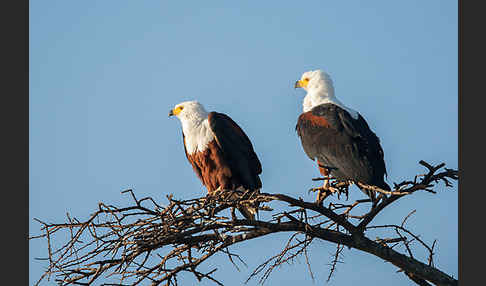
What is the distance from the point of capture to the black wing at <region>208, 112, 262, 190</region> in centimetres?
672

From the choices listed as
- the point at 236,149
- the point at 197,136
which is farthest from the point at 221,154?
the point at 197,136

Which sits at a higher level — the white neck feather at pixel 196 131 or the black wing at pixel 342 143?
the white neck feather at pixel 196 131

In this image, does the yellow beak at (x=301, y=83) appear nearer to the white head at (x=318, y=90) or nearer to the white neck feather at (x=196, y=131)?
the white head at (x=318, y=90)

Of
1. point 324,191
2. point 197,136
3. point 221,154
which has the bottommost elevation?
point 324,191

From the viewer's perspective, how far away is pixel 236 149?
678 cm

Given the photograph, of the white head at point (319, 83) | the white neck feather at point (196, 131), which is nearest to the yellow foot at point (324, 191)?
the white head at point (319, 83)

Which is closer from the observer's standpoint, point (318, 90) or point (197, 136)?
point (318, 90)

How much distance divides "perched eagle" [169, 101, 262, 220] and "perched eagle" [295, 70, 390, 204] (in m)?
0.74

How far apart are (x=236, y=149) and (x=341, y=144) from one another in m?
1.23

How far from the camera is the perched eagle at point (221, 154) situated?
6.72 meters

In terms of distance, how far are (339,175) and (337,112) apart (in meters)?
0.64

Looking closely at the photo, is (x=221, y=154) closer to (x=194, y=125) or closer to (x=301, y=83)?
(x=194, y=125)

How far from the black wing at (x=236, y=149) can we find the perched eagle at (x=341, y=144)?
73cm

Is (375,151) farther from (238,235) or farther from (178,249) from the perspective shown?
(178,249)
